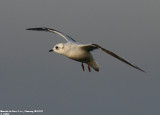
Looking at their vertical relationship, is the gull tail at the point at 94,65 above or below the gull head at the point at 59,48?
below

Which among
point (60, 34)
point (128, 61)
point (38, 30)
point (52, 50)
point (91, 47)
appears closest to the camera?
point (128, 61)

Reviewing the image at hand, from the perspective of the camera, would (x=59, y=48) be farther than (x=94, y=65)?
No

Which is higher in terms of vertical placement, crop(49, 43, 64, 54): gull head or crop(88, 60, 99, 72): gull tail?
crop(49, 43, 64, 54): gull head

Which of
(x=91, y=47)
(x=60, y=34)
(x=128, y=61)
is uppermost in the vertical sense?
(x=60, y=34)

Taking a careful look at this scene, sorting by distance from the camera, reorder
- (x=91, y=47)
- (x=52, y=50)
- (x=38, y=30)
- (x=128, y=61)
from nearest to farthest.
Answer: (x=128, y=61), (x=91, y=47), (x=52, y=50), (x=38, y=30)

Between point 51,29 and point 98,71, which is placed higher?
point 51,29

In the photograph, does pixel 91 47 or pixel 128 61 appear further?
pixel 91 47

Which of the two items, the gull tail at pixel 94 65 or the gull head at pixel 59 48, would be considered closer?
the gull head at pixel 59 48

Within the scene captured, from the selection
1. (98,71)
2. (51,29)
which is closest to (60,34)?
(51,29)

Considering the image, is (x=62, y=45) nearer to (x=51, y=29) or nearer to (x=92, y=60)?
(x=92, y=60)

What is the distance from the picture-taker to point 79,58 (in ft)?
90.3

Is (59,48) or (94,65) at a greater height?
(59,48)

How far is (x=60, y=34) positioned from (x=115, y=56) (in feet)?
26.1

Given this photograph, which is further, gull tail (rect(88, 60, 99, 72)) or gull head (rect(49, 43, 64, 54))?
gull tail (rect(88, 60, 99, 72))
